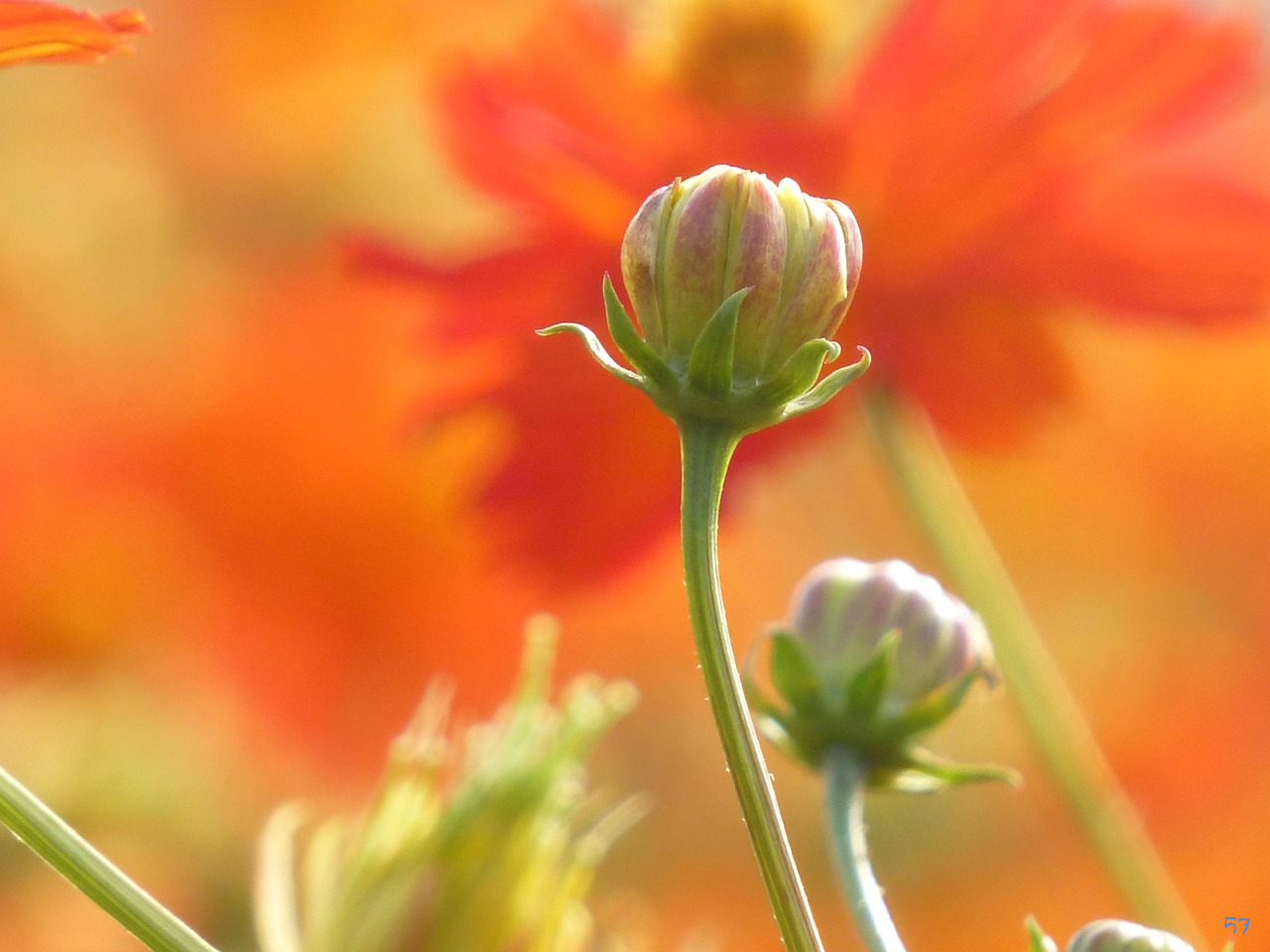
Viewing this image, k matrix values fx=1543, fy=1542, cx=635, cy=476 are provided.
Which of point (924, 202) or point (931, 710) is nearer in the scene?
point (931, 710)

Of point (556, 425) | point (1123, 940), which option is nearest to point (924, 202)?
point (556, 425)

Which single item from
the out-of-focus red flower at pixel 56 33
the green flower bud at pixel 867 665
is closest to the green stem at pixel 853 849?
the green flower bud at pixel 867 665

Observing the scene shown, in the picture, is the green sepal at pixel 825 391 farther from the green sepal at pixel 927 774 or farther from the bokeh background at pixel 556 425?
the bokeh background at pixel 556 425

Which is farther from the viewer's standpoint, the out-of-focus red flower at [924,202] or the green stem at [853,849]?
the out-of-focus red flower at [924,202]

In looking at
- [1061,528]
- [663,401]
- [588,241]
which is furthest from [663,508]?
[1061,528]

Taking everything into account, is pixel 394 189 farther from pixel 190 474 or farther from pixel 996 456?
pixel 996 456

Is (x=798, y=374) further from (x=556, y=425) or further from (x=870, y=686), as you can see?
(x=556, y=425)
